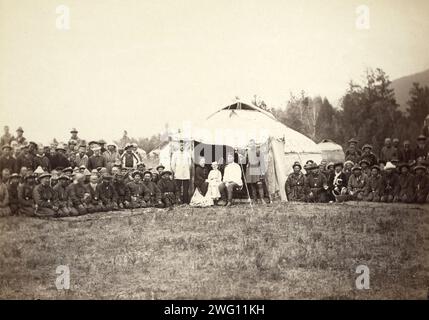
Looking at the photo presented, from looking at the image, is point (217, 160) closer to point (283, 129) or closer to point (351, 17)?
point (283, 129)

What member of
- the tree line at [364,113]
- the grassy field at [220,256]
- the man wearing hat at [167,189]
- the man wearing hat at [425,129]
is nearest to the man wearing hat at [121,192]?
the grassy field at [220,256]

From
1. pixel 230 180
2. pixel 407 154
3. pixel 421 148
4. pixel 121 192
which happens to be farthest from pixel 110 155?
pixel 421 148

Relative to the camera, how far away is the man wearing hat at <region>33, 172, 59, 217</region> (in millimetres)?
7117

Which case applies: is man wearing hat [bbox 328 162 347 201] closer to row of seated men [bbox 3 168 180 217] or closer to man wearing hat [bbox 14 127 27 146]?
row of seated men [bbox 3 168 180 217]

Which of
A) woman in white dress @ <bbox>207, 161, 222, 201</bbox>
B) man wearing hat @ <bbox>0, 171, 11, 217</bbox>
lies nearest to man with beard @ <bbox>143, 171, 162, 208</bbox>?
woman in white dress @ <bbox>207, 161, 222, 201</bbox>

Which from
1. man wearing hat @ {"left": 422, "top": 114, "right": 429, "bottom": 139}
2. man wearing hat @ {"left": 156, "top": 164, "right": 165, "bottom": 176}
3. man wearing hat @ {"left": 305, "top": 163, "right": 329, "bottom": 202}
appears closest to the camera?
man wearing hat @ {"left": 422, "top": 114, "right": 429, "bottom": 139}

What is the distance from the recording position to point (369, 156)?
7539 mm

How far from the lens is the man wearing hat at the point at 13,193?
23.2ft

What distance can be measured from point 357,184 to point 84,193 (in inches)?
152

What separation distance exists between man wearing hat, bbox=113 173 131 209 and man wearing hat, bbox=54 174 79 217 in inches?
25.1

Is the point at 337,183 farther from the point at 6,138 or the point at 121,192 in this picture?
→ the point at 6,138

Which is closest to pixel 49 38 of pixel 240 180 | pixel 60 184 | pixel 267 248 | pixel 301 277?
pixel 60 184

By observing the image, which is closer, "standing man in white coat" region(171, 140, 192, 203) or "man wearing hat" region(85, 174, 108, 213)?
"man wearing hat" region(85, 174, 108, 213)

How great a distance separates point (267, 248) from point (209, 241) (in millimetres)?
757
